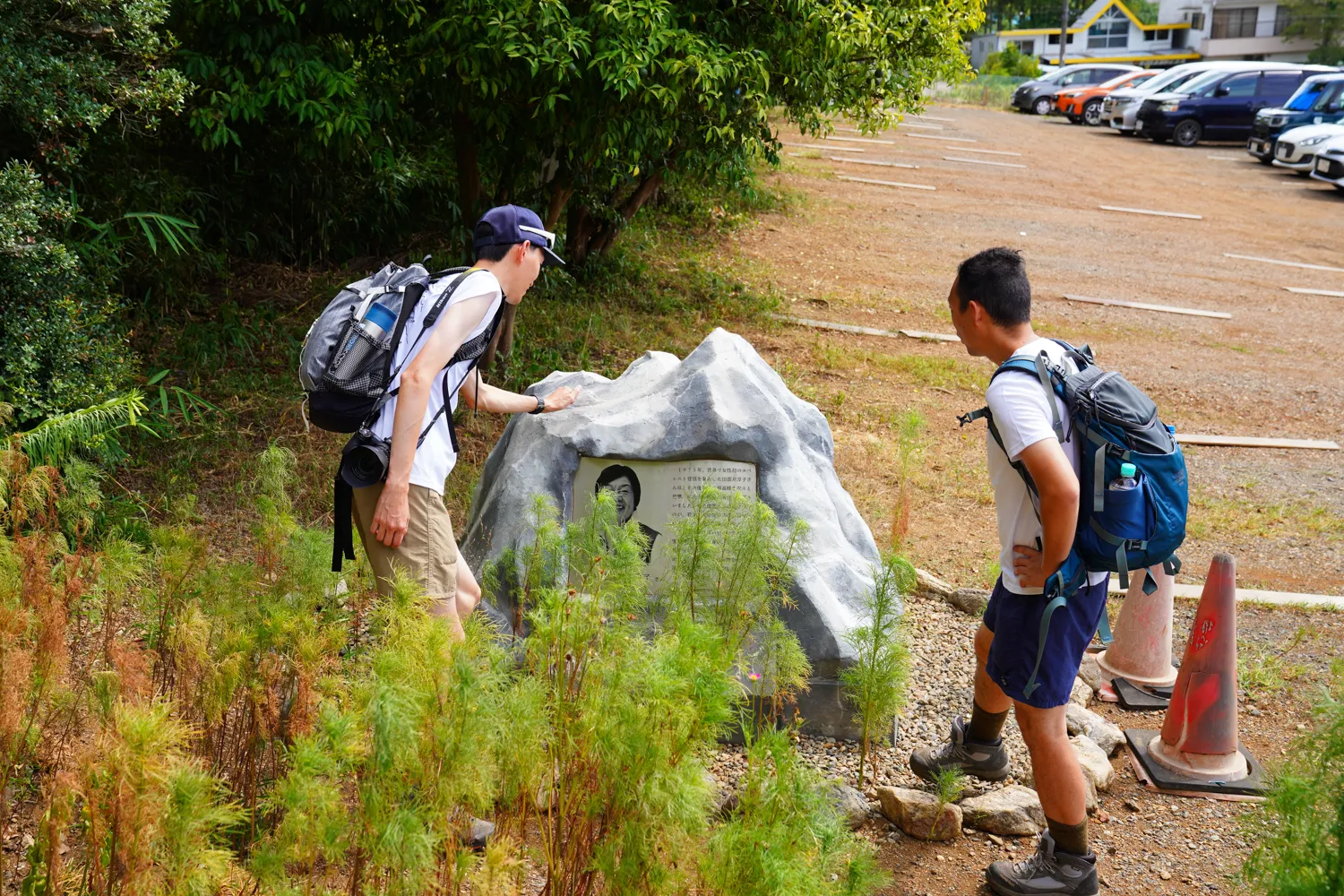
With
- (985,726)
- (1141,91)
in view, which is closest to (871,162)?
(1141,91)

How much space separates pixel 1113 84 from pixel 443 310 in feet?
90.3

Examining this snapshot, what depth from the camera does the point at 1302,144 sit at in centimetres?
1867

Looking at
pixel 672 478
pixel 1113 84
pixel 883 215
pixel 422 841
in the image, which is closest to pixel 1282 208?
pixel 883 215

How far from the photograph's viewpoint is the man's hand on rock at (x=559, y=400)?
159 inches

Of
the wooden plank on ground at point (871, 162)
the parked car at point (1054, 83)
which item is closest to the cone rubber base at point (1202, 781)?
the wooden plank on ground at point (871, 162)

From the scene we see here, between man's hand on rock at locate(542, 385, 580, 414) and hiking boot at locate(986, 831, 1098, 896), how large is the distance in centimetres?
213

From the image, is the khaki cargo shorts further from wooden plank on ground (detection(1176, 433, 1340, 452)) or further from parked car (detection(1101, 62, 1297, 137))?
parked car (detection(1101, 62, 1297, 137))

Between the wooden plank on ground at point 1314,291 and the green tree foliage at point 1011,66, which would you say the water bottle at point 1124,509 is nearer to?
the wooden plank on ground at point 1314,291

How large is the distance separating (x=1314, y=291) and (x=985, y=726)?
35.8 feet

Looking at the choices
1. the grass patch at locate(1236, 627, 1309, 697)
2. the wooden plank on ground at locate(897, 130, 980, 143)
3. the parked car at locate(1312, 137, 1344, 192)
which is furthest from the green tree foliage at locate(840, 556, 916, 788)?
the wooden plank on ground at locate(897, 130, 980, 143)

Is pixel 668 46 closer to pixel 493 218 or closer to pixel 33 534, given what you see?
pixel 493 218

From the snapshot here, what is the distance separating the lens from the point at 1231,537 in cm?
627

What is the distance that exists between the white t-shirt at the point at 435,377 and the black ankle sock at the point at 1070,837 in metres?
1.98

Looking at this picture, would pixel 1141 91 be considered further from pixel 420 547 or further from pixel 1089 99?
pixel 420 547
